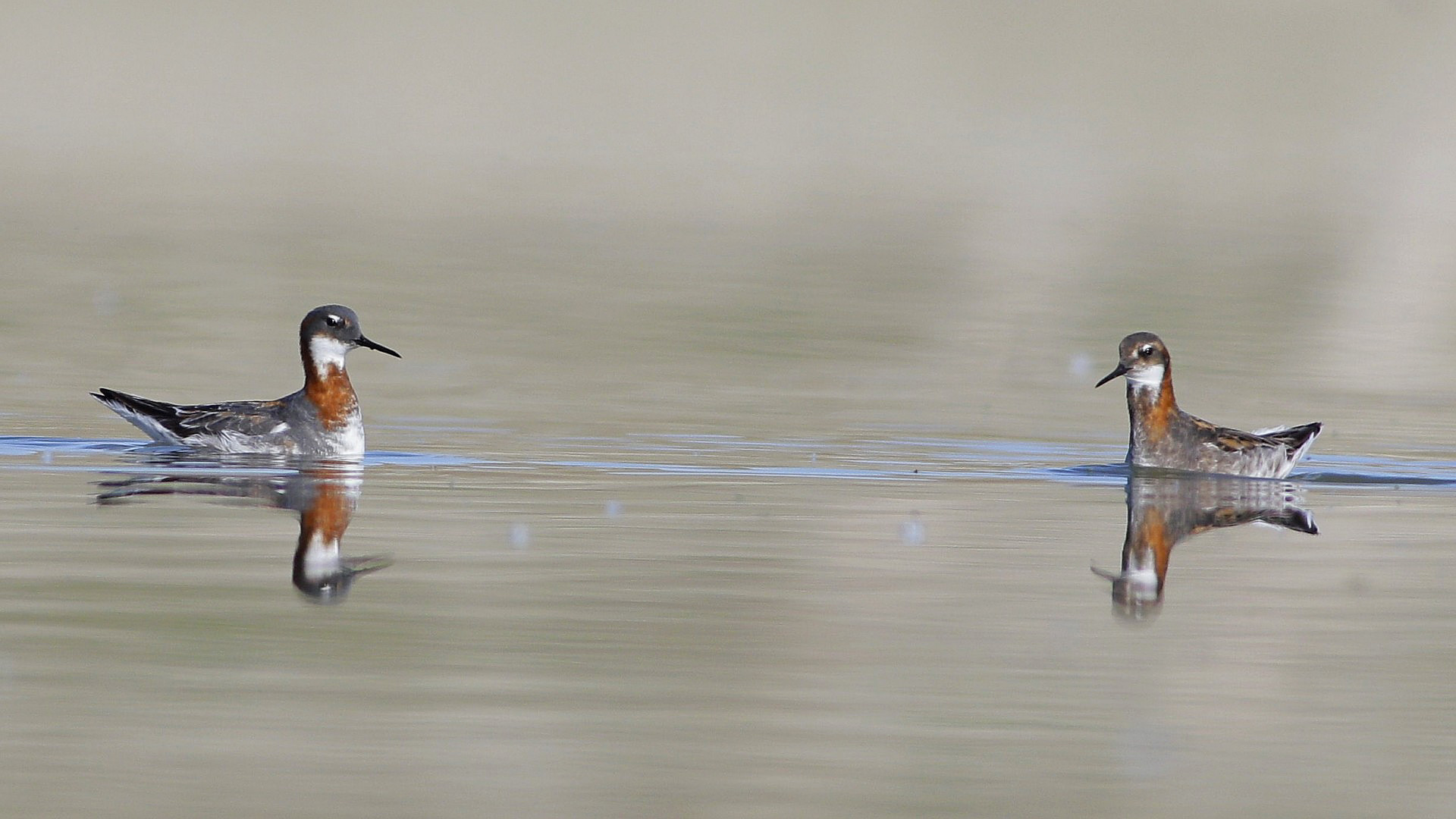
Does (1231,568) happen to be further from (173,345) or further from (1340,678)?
(173,345)

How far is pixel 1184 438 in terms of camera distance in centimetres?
1688

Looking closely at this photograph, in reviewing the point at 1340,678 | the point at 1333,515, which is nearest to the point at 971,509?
the point at 1333,515

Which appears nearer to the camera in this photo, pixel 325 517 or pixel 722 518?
pixel 325 517

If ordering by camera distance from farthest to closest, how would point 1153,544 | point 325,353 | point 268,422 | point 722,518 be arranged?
point 325,353 → point 268,422 → point 722,518 → point 1153,544

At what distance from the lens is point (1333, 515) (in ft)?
48.5

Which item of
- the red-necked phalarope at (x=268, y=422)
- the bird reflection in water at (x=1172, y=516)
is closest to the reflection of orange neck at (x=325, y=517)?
the red-necked phalarope at (x=268, y=422)

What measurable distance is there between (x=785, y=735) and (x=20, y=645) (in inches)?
120

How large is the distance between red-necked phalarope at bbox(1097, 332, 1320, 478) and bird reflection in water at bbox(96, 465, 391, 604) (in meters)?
4.74

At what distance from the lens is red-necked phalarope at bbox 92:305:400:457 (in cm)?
1681

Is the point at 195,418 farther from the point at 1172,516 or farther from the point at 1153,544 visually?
the point at 1153,544

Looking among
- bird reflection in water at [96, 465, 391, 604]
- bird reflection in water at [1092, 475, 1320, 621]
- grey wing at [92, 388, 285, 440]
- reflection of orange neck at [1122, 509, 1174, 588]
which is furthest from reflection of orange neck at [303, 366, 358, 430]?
reflection of orange neck at [1122, 509, 1174, 588]

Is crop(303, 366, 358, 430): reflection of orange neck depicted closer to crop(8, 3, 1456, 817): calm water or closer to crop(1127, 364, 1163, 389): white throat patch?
crop(8, 3, 1456, 817): calm water

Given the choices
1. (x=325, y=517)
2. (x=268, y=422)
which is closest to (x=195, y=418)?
(x=268, y=422)

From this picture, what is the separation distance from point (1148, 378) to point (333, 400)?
16.8 ft
